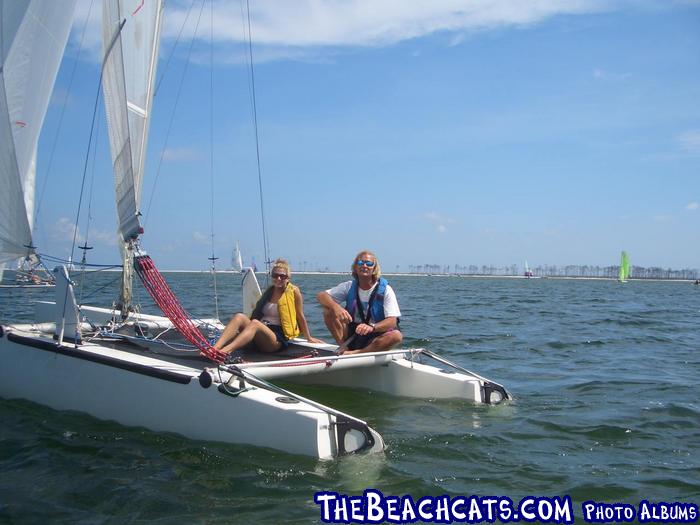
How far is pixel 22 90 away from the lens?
23.2 feet

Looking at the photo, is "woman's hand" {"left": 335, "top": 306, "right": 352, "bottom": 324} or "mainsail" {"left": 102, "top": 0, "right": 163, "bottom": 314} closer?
"woman's hand" {"left": 335, "top": 306, "right": 352, "bottom": 324}

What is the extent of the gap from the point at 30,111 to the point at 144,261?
226 cm

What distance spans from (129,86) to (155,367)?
4.03 metres

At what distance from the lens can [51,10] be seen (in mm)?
7266

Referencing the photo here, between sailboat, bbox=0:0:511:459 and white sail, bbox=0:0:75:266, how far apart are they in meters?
0.62

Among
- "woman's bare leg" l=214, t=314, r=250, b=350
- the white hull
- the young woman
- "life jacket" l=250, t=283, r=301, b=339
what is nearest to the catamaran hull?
the white hull

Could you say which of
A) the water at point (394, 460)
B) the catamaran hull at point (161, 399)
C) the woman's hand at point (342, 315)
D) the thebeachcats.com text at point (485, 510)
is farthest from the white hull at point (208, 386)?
the thebeachcats.com text at point (485, 510)

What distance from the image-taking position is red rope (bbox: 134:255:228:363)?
5.55 m

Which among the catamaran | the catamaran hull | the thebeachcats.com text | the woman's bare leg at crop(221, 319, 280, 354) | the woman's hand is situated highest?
the catamaran

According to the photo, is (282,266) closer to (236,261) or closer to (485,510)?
(485,510)

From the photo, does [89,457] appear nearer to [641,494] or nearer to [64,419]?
[64,419]

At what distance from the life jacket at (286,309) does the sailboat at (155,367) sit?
0.24 meters

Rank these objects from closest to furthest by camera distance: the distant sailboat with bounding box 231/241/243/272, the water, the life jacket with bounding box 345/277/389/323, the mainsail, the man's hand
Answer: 1. the water
2. the man's hand
3. the life jacket with bounding box 345/277/389/323
4. the mainsail
5. the distant sailboat with bounding box 231/241/243/272

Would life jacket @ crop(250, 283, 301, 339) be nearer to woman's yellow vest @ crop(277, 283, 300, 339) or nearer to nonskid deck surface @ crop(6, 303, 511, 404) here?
woman's yellow vest @ crop(277, 283, 300, 339)
